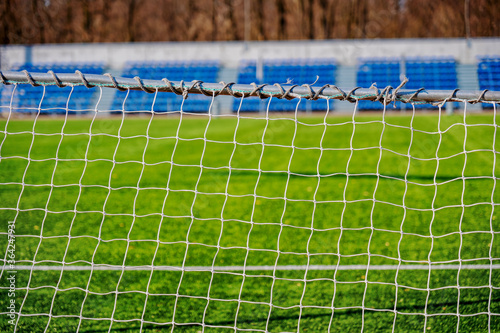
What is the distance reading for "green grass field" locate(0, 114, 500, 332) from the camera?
2.65 meters

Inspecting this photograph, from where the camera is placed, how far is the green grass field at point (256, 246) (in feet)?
8.70

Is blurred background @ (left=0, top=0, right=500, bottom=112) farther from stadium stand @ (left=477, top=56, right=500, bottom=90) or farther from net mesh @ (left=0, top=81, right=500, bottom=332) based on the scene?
net mesh @ (left=0, top=81, right=500, bottom=332)

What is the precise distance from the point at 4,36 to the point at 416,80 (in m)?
19.8

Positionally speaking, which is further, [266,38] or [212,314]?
[266,38]

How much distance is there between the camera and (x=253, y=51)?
17.0m

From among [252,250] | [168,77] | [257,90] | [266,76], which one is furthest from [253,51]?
[257,90]

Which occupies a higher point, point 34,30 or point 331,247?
point 331,247

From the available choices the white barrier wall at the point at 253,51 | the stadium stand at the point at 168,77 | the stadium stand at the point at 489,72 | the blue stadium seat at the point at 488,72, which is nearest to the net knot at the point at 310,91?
the stadium stand at the point at 168,77

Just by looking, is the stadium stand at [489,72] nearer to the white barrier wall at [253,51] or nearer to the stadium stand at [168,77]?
the white barrier wall at [253,51]

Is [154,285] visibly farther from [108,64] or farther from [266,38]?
[266,38]

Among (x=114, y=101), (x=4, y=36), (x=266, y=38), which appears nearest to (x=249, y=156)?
(x=114, y=101)

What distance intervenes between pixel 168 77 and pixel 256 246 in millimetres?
13298

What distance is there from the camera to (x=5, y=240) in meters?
3.82

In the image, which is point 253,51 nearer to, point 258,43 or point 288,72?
point 258,43
